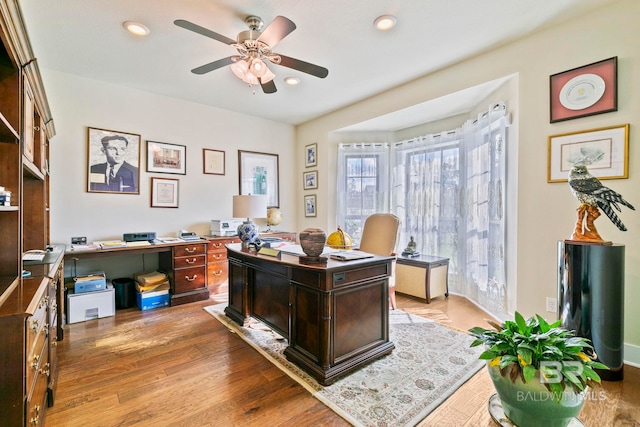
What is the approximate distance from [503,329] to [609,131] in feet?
6.70

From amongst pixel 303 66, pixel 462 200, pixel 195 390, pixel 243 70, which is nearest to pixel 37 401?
pixel 195 390

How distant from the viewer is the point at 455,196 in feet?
12.6

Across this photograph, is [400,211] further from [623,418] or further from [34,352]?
[34,352]

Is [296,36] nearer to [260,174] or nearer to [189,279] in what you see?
[260,174]

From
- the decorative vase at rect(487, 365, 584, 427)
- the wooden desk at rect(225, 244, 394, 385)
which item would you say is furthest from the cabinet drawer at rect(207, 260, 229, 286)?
the decorative vase at rect(487, 365, 584, 427)

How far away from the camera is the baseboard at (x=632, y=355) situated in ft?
6.88

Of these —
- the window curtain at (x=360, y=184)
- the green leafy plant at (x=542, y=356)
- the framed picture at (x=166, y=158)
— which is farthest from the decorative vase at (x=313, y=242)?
the framed picture at (x=166, y=158)

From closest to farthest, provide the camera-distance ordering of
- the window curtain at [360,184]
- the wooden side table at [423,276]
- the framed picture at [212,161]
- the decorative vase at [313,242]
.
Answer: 1. the decorative vase at [313,242]
2. the wooden side table at [423,276]
3. the framed picture at [212,161]
4. the window curtain at [360,184]

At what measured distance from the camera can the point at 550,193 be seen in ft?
8.09

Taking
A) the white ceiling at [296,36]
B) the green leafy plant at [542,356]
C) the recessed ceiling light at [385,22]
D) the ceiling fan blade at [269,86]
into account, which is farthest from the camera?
the ceiling fan blade at [269,86]

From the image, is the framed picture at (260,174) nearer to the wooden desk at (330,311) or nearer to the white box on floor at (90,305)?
the white box on floor at (90,305)

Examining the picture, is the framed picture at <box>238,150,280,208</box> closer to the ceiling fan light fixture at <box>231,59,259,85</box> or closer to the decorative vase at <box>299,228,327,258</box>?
the ceiling fan light fixture at <box>231,59,259,85</box>

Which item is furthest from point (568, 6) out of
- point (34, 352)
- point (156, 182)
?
point (156, 182)

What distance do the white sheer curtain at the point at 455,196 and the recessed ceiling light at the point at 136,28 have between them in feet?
9.70
